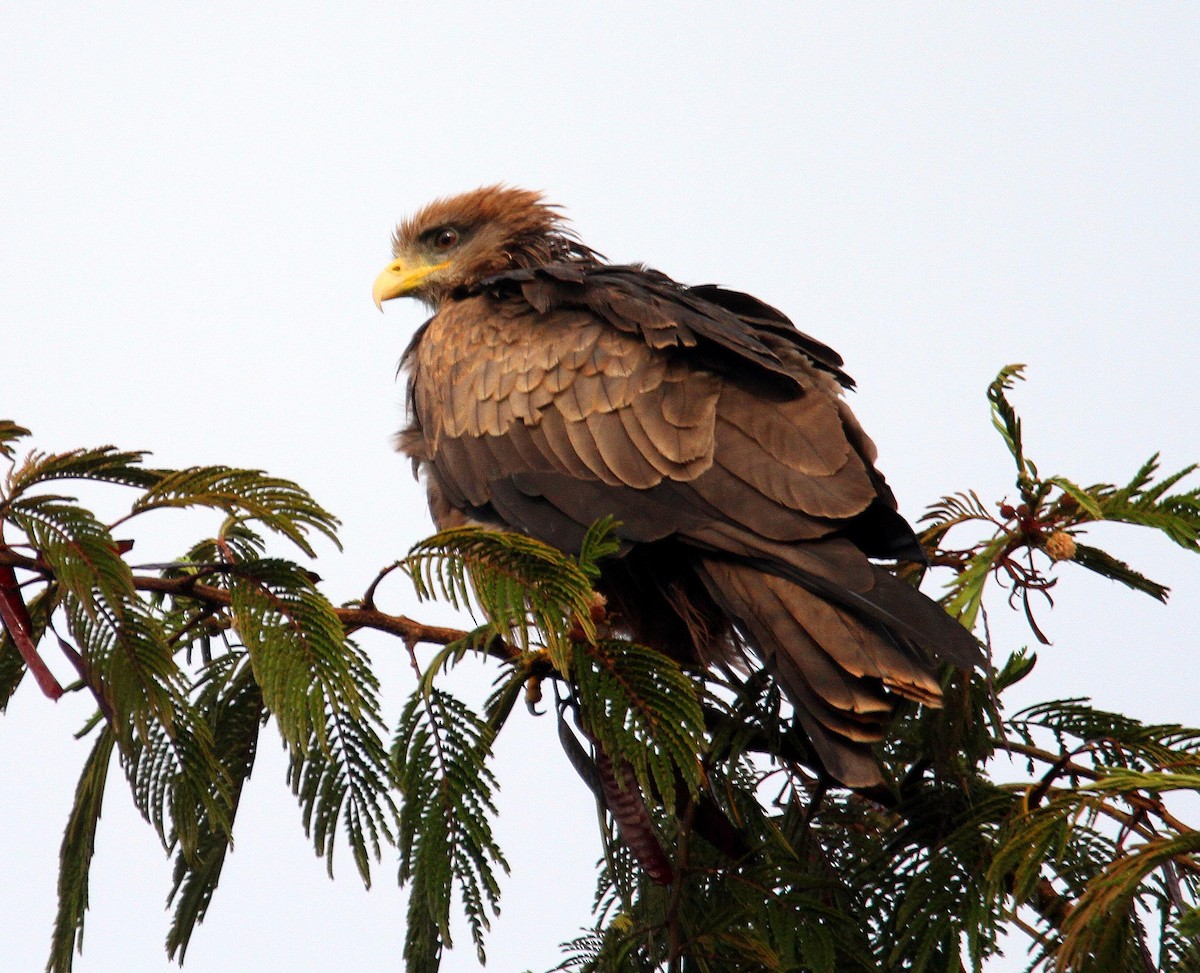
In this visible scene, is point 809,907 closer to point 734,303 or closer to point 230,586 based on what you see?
point 230,586

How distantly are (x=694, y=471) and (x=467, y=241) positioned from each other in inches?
118

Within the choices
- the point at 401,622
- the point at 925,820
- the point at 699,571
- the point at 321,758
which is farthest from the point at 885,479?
the point at 321,758

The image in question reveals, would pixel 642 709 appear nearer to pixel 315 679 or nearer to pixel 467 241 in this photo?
pixel 315 679

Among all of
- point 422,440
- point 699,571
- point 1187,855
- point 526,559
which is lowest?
point 1187,855

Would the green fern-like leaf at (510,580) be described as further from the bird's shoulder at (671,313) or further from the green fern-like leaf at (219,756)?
the bird's shoulder at (671,313)

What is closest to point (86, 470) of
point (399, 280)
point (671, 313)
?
point (671, 313)

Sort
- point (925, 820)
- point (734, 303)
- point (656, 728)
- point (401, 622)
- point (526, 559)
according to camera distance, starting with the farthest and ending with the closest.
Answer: point (734, 303)
point (925, 820)
point (401, 622)
point (656, 728)
point (526, 559)

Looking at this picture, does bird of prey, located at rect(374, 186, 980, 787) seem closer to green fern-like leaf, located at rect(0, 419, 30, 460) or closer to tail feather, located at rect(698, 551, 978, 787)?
tail feather, located at rect(698, 551, 978, 787)

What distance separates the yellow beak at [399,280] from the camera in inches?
265

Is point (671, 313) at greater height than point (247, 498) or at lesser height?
greater

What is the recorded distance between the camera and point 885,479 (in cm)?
405

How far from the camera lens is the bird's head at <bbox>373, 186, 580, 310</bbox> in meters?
6.61

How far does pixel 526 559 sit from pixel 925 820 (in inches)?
57.1

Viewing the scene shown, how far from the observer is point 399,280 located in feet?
22.2
